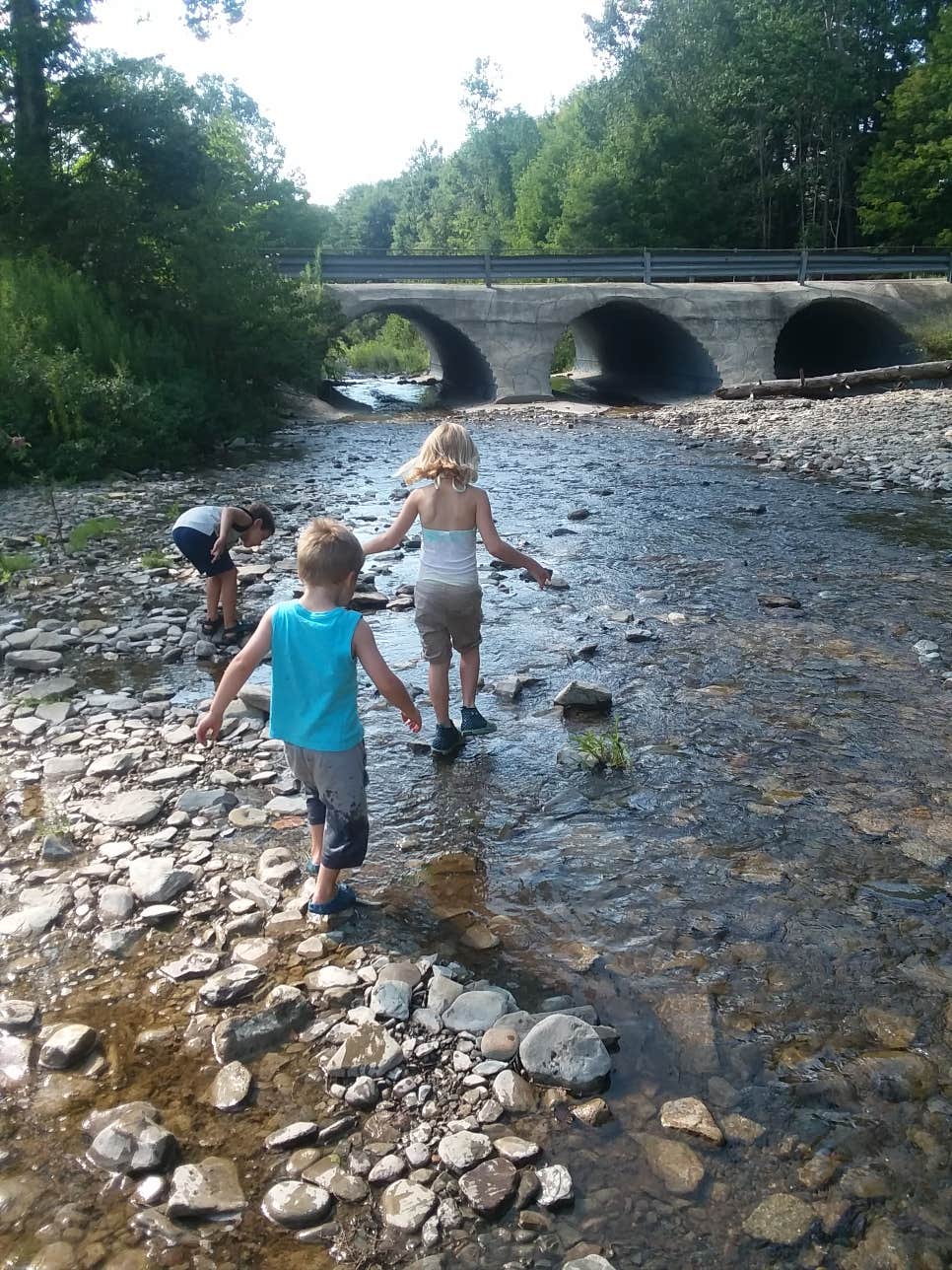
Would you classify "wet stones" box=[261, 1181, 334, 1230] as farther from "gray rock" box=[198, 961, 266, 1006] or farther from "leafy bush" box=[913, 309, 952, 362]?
"leafy bush" box=[913, 309, 952, 362]

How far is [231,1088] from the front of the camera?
352cm

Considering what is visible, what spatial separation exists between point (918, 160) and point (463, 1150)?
6156cm

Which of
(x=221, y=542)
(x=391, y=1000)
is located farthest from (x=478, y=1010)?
(x=221, y=542)

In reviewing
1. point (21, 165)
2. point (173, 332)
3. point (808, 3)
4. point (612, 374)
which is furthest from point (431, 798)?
point (808, 3)

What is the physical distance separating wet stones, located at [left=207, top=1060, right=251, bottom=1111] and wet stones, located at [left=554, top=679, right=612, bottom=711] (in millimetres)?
4186

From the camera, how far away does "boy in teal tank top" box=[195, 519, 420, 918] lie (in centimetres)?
427

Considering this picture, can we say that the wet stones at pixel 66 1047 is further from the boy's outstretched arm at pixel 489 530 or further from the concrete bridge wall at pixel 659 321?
the concrete bridge wall at pixel 659 321

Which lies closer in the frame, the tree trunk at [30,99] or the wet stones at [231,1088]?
the wet stones at [231,1088]

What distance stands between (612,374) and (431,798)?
43.0 metres

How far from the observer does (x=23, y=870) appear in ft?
16.5

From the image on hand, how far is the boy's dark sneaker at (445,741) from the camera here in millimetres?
6521

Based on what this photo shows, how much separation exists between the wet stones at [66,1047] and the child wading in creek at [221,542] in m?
5.29

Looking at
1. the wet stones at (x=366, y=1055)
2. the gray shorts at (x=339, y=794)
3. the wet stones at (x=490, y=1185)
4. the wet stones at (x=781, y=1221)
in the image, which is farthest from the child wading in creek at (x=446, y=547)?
the wet stones at (x=781, y=1221)

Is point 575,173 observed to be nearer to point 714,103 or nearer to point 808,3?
point 714,103
